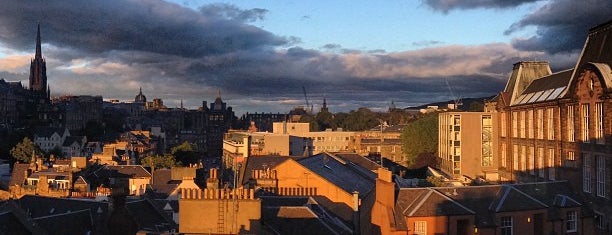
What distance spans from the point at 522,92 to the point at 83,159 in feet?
197

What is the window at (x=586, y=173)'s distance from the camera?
1992 inches

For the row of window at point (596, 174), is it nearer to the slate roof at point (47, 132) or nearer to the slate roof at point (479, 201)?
the slate roof at point (479, 201)

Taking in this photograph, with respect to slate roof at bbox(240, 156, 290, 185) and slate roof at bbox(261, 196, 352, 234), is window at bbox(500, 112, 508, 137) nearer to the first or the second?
slate roof at bbox(240, 156, 290, 185)

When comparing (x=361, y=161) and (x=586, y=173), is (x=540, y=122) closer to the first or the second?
(x=586, y=173)

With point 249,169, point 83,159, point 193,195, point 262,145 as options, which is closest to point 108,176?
point 83,159

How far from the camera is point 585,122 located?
5244 centimetres

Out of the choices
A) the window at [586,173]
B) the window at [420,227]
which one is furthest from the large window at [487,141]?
the window at [420,227]

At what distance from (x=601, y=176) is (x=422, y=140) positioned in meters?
64.0

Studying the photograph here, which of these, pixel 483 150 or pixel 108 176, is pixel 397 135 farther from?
pixel 108 176

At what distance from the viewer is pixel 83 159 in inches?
3713

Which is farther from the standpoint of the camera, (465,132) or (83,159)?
(83,159)

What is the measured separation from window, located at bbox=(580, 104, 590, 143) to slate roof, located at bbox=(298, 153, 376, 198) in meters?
17.0

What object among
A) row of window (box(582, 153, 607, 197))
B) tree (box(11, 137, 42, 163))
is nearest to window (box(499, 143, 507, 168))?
row of window (box(582, 153, 607, 197))

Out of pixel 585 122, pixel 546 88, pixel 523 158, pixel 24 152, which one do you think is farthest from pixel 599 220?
pixel 24 152
